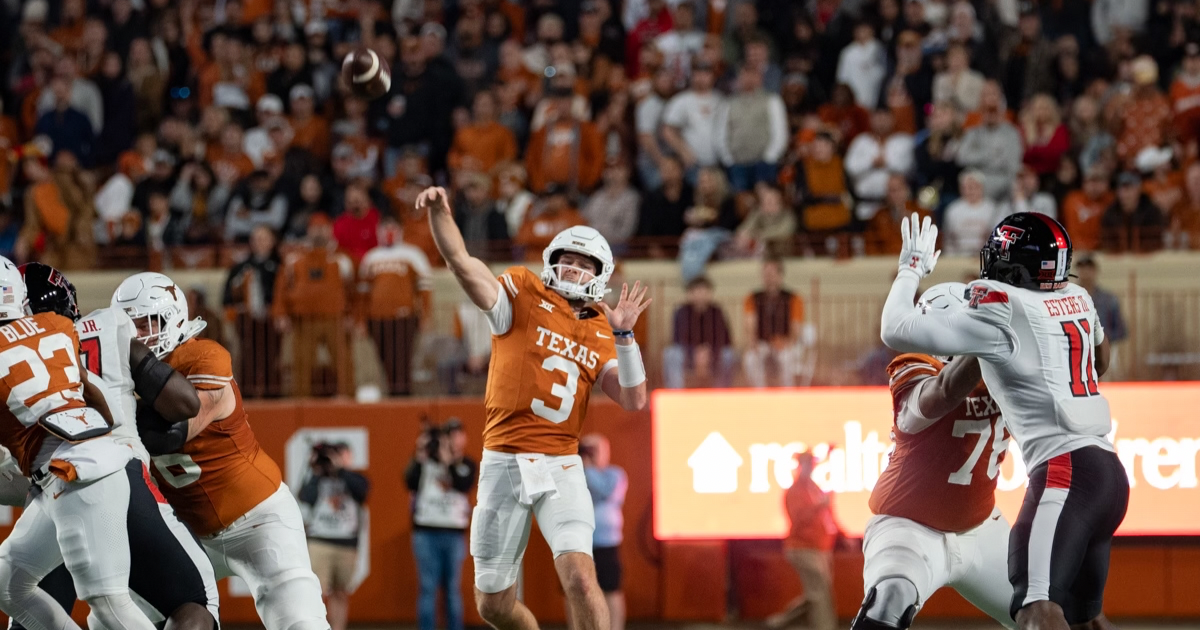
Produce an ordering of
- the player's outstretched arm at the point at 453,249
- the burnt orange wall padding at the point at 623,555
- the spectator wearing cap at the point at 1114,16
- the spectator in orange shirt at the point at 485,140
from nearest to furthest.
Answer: the player's outstretched arm at the point at 453,249 < the burnt orange wall padding at the point at 623,555 < the spectator in orange shirt at the point at 485,140 < the spectator wearing cap at the point at 1114,16

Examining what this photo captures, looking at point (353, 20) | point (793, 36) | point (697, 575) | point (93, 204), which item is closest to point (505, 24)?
point (353, 20)

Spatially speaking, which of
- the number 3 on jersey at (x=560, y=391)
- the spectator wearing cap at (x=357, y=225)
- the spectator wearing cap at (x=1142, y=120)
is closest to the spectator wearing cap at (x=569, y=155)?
the spectator wearing cap at (x=357, y=225)

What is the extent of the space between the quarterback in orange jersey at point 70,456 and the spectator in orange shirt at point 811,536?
6.64 m

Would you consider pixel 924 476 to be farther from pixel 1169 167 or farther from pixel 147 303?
pixel 1169 167

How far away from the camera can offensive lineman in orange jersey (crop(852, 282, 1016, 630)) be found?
643cm

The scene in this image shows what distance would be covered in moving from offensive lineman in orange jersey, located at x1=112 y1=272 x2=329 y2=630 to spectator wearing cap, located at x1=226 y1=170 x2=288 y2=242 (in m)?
7.87

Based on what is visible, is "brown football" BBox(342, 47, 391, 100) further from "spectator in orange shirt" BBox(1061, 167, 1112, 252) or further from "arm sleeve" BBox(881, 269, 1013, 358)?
"spectator in orange shirt" BBox(1061, 167, 1112, 252)

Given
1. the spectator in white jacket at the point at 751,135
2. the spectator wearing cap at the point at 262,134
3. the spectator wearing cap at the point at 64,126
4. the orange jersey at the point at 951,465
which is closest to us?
the orange jersey at the point at 951,465

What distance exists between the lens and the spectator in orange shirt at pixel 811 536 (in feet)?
39.5

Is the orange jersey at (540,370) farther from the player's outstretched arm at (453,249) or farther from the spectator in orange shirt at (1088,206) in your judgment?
the spectator in orange shirt at (1088,206)

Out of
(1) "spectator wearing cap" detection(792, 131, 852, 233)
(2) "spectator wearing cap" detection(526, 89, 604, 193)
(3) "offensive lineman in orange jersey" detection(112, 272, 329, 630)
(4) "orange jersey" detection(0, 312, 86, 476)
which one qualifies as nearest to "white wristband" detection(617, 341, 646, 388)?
(3) "offensive lineman in orange jersey" detection(112, 272, 329, 630)

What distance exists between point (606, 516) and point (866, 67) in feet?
19.7

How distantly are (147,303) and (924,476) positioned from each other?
3682 millimetres

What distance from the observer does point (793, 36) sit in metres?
15.8
